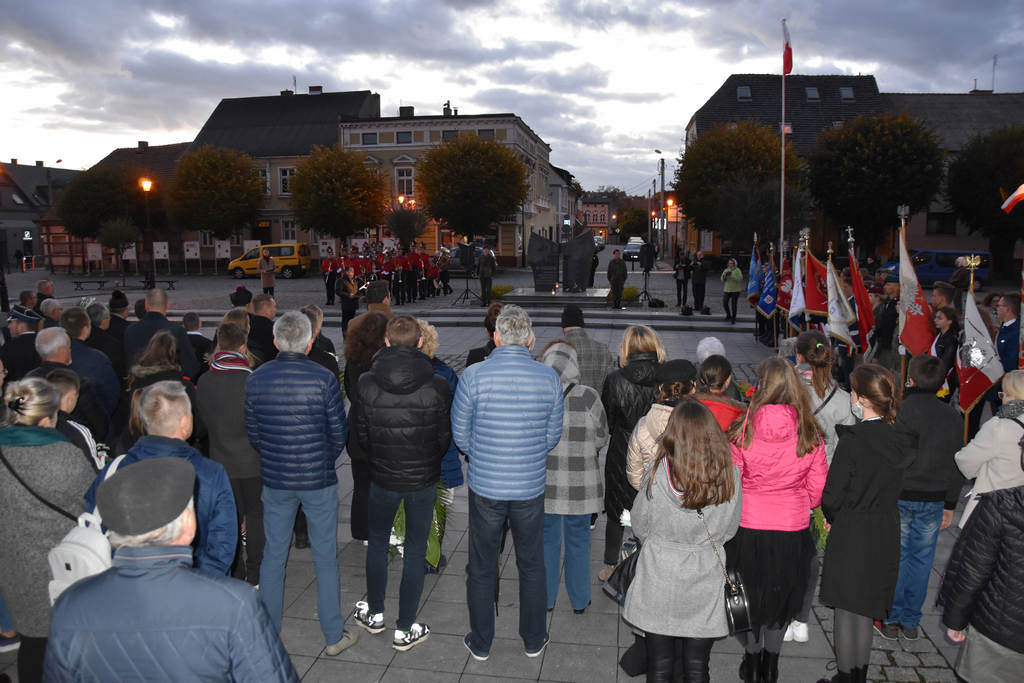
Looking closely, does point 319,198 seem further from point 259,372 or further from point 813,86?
point 259,372

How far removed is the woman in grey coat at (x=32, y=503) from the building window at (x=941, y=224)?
47.7m

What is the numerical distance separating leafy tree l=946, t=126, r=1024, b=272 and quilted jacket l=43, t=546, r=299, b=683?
40.5 m

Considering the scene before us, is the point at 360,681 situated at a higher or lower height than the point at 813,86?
lower

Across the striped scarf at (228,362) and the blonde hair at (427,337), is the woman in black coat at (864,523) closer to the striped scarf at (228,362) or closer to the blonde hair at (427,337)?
the blonde hair at (427,337)

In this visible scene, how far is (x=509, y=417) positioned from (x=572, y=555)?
4.18 ft

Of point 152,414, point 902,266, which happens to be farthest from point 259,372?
point 902,266

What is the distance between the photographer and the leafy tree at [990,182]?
34719 mm

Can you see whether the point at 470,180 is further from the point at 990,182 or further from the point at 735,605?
the point at 735,605

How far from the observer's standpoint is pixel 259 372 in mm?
4137

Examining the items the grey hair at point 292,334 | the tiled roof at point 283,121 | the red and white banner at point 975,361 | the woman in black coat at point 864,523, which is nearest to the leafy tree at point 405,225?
the tiled roof at point 283,121

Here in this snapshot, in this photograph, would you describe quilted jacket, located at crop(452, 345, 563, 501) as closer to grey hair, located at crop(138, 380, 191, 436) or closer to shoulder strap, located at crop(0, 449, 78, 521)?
grey hair, located at crop(138, 380, 191, 436)

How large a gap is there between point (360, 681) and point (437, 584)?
1185 mm

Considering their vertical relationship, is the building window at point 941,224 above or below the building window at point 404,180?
below

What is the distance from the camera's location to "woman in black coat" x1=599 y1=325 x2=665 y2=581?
15.1 ft
